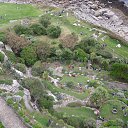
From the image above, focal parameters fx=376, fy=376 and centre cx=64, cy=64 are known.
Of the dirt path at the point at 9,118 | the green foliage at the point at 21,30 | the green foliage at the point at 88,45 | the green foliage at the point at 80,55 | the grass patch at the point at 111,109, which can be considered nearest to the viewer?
the dirt path at the point at 9,118

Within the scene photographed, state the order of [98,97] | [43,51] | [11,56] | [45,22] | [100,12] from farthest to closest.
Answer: [100,12]
[45,22]
[43,51]
[11,56]
[98,97]

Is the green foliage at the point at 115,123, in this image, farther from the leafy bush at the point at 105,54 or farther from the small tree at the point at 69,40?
the small tree at the point at 69,40

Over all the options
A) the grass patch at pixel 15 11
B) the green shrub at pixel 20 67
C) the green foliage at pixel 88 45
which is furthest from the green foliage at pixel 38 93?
the grass patch at pixel 15 11

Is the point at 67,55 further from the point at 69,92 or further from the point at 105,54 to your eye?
the point at 69,92

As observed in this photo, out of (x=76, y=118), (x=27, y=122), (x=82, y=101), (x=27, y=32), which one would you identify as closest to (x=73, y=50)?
(x=27, y=32)

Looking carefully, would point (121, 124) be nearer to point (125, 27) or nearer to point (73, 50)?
point (73, 50)

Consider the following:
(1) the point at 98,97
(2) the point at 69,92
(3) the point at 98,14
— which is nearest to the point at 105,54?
(2) the point at 69,92
